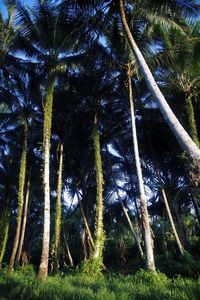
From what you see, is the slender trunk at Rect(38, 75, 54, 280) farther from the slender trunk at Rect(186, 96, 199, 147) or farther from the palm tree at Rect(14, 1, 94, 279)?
the slender trunk at Rect(186, 96, 199, 147)

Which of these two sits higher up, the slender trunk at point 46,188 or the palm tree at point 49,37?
the palm tree at point 49,37

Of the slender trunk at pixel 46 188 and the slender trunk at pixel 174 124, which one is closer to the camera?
the slender trunk at pixel 174 124

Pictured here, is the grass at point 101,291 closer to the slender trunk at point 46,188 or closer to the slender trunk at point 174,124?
the slender trunk at point 46,188

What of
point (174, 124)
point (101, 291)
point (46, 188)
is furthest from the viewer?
point (46, 188)

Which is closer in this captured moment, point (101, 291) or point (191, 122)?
point (101, 291)

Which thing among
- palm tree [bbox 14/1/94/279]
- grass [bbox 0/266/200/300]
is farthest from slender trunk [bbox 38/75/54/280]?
grass [bbox 0/266/200/300]

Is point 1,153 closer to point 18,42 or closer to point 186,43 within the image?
point 18,42

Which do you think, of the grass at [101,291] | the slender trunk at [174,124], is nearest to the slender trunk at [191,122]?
the slender trunk at [174,124]

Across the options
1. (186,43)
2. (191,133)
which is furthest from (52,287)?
(186,43)

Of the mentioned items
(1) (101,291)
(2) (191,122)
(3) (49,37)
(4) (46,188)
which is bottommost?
(1) (101,291)

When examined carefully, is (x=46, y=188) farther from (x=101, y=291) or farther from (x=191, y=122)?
→ (x=191, y=122)

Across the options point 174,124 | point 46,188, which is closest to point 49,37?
point 46,188

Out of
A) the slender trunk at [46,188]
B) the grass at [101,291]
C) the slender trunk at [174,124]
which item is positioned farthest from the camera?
the slender trunk at [46,188]

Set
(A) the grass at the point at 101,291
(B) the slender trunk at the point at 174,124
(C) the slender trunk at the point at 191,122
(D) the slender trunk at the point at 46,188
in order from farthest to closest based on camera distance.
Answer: (C) the slender trunk at the point at 191,122 < (D) the slender trunk at the point at 46,188 < (B) the slender trunk at the point at 174,124 < (A) the grass at the point at 101,291
